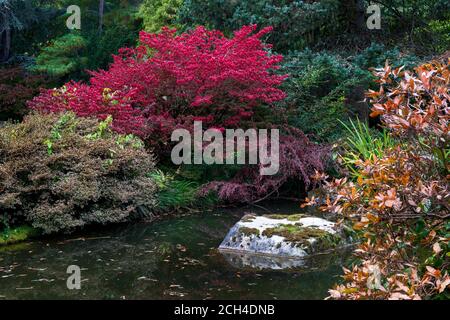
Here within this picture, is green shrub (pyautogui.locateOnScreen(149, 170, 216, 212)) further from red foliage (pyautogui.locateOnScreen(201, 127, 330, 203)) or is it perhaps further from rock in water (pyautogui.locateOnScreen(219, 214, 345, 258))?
rock in water (pyautogui.locateOnScreen(219, 214, 345, 258))

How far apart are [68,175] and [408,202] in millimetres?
4745

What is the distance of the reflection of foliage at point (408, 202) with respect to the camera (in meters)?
3.19

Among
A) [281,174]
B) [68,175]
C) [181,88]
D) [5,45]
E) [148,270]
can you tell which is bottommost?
[148,270]

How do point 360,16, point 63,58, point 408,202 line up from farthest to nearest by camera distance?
point 63,58, point 360,16, point 408,202

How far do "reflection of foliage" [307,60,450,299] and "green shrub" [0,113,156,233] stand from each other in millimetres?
4071

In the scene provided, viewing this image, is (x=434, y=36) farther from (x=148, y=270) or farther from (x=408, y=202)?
(x=408, y=202)

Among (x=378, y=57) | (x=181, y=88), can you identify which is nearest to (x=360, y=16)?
(x=378, y=57)

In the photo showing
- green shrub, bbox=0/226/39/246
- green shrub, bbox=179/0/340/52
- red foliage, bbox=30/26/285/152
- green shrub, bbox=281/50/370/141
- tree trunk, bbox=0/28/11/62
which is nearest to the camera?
green shrub, bbox=0/226/39/246

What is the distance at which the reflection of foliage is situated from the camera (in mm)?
3189

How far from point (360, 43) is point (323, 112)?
2106 millimetres

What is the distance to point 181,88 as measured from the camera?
914 cm

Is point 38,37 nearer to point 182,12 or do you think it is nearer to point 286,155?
point 182,12

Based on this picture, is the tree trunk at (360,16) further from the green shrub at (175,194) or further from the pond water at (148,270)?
the pond water at (148,270)

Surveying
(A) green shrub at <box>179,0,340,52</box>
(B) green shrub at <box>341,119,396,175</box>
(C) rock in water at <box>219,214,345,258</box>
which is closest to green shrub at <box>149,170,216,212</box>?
(C) rock in water at <box>219,214,345,258</box>
